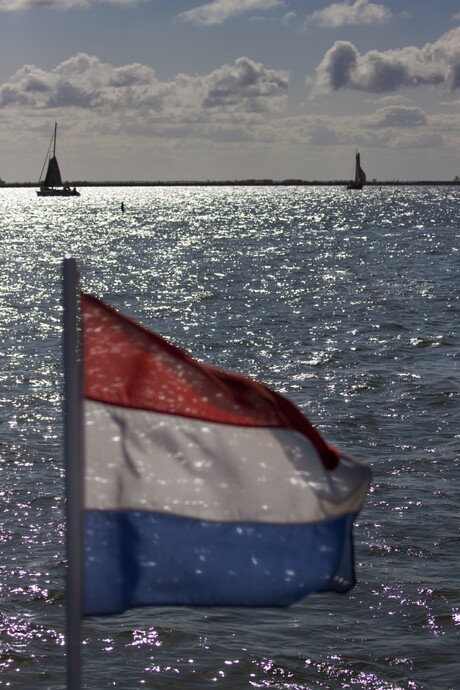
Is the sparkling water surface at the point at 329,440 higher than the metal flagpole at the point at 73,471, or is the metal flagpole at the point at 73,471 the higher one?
the metal flagpole at the point at 73,471

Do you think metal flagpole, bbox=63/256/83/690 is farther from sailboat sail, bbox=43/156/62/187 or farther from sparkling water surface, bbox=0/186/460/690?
sailboat sail, bbox=43/156/62/187

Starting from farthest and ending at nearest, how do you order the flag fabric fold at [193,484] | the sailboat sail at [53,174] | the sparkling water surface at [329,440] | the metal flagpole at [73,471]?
the sailboat sail at [53,174], the sparkling water surface at [329,440], the flag fabric fold at [193,484], the metal flagpole at [73,471]

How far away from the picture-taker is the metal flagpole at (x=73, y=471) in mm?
5328

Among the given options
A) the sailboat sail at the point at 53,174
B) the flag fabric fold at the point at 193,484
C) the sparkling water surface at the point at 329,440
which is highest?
the sailboat sail at the point at 53,174

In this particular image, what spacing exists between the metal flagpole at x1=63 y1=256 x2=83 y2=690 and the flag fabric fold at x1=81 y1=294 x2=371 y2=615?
13 cm

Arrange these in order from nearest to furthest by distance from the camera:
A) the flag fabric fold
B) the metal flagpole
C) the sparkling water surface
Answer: the metal flagpole, the flag fabric fold, the sparkling water surface

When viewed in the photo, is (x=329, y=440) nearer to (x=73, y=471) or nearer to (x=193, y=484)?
(x=193, y=484)

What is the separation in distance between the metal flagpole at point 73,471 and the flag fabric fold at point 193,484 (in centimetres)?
13

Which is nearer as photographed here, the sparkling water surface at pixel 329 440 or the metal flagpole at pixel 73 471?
the metal flagpole at pixel 73 471

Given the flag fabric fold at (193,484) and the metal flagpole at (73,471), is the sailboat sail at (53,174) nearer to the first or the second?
the flag fabric fold at (193,484)

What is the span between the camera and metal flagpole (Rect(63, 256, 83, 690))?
17.5ft

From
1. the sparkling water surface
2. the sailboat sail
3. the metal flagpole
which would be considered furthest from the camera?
the sailboat sail

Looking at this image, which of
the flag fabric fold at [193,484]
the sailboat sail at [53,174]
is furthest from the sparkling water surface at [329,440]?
the sailboat sail at [53,174]

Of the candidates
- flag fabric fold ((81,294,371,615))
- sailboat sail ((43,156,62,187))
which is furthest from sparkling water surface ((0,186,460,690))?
sailboat sail ((43,156,62,187))
